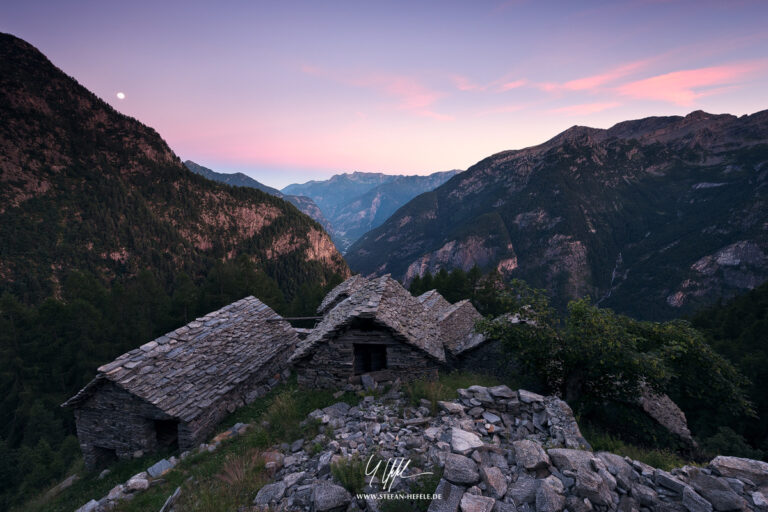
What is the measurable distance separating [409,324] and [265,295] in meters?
31.9

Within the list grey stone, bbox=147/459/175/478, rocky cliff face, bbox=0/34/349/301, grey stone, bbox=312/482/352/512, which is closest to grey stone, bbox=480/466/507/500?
grey stone, bbox=312/482/352/512

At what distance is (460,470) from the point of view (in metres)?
5.94

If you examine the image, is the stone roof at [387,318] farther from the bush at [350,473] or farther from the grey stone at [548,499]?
the grey stone at [548,499]

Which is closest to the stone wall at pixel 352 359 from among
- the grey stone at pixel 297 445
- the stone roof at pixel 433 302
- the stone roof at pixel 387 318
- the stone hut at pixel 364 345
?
the stone hut at pixel 364 345

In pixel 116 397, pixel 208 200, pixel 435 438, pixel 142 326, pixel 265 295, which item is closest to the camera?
pixel 435 438

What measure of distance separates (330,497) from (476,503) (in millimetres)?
3141

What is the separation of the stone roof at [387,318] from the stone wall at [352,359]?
0.44 metres

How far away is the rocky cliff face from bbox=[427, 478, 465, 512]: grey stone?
130320 millimetres

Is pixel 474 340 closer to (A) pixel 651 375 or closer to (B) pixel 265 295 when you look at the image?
(A) pixel 651 375

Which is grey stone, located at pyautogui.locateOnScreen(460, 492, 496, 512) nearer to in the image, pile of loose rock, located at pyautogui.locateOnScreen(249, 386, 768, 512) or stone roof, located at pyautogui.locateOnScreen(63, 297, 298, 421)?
pile of loose rock, located at pyautogui.locateOnScreen(249, 386, 768, 512)

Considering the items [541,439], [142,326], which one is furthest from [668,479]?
[142,326]

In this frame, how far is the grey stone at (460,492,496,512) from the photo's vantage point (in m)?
5.21

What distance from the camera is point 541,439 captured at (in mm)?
8258

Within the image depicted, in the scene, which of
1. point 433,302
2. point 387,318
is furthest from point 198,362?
point 433,302
